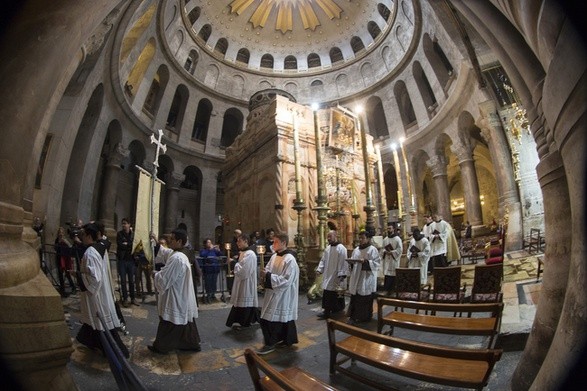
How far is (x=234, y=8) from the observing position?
2231 cm

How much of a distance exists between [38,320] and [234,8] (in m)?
26.5

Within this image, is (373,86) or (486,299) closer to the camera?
(486,299)

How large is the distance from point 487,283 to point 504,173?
822 centimetres

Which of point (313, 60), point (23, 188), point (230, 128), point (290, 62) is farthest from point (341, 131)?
point (290, 62)

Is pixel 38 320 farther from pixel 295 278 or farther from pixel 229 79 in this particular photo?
pixel 229 79

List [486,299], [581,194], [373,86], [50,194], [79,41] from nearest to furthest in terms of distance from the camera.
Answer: [581,194]
[79,41]
[486,299]
[50,194]
[373,86]

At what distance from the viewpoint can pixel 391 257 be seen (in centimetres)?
709

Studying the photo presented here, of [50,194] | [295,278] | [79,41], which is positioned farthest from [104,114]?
[295,278]

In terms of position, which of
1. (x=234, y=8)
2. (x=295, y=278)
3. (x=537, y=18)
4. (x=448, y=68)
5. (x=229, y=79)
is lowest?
(x=295, y=278)

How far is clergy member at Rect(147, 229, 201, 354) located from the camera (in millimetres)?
3803

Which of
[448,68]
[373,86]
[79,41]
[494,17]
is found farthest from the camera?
[373,86]

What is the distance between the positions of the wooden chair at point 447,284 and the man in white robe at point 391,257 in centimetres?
216

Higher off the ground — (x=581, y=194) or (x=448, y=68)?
(x=448, y=68)

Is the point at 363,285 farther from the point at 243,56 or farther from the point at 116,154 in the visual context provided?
the point at 243,56
